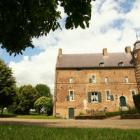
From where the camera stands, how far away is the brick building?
42750 millimetres

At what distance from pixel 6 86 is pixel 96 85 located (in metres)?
15.2

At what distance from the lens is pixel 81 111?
4256 cm

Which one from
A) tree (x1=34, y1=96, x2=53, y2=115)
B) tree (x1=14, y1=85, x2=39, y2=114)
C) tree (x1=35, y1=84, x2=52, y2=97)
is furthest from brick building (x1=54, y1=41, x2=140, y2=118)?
tree (x1=35, y1=84, x2=52, y2=97)

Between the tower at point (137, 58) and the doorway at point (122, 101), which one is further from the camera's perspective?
the doorway at point (122, 101)

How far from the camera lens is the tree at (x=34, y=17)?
5238mm

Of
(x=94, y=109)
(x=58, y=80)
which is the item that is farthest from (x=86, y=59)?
(x=94, y=109)

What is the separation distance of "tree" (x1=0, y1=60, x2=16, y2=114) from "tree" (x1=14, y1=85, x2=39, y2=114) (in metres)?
12.8

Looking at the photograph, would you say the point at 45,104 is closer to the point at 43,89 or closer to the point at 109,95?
the point at 109,95

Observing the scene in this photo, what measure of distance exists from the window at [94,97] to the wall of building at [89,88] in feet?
1.69

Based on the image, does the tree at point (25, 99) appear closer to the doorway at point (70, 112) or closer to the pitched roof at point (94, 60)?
the pitched roof at point (94, 60)

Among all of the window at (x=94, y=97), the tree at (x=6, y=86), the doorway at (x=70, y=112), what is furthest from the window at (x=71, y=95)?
the tree at (x=6, y=86)

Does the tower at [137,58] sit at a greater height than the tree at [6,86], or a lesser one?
greater

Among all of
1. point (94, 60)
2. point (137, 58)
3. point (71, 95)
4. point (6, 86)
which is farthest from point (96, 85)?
point (6, 86)

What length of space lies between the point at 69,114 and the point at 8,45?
3744 cm
